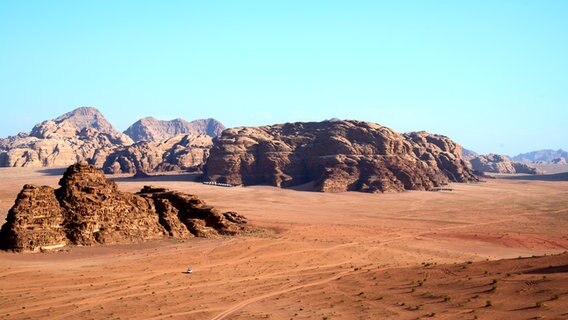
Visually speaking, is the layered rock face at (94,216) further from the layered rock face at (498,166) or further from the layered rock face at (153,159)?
the layered rock face at (498,166)

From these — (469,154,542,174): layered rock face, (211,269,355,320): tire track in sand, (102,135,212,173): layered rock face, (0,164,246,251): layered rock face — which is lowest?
(211,269,355,320): tire track in sand

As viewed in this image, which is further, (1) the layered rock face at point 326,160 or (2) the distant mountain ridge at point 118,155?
(2) the distant mountain ridge at point 118,155

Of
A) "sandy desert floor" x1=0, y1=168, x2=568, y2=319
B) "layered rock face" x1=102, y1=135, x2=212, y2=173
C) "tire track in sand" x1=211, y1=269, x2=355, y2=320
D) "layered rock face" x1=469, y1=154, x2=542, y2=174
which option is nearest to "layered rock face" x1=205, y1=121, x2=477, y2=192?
"layered rock face" x1=102, y1=135, x2=212, y2=173

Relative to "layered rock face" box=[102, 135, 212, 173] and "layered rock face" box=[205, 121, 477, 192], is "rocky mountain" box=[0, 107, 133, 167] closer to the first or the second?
"layered rock face" box=[102, 135, 212, 173]

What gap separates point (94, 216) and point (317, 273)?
15430 millimetres

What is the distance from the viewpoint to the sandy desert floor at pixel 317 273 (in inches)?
768

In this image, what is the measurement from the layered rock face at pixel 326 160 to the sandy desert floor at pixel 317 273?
90.3ft

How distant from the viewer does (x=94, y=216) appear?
36.0 metres

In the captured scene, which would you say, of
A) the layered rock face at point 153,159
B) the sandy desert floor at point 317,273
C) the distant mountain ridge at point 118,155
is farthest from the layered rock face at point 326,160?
the sandy desert floor at point 317,273

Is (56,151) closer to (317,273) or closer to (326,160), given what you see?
(326,160)

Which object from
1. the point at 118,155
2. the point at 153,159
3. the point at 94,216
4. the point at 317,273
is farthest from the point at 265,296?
the point at 118,155

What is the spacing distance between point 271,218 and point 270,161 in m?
35.1

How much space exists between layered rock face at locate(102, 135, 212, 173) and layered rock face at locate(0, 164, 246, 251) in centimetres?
7617

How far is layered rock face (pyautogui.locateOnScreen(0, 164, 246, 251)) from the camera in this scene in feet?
108
